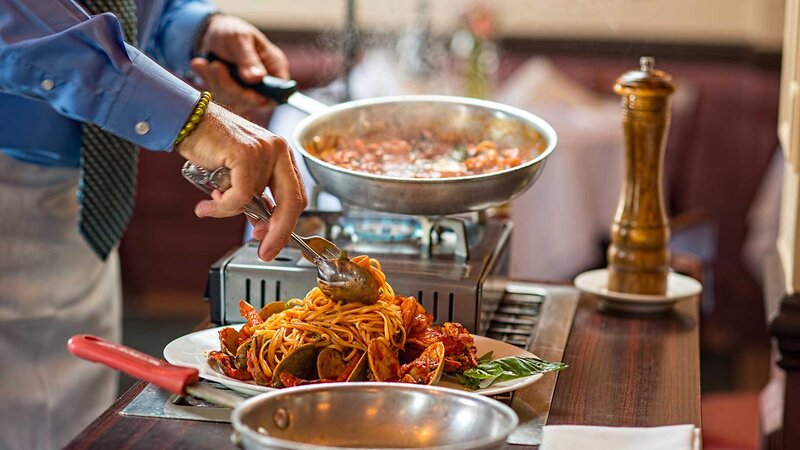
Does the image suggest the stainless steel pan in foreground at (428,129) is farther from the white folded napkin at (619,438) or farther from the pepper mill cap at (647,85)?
the white folded napkin at (619,438)

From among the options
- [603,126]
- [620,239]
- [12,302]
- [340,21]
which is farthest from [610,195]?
[12,302]

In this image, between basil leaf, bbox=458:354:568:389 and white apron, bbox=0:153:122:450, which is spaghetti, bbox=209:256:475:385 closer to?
basil leaf, bbox=458:354:568:389

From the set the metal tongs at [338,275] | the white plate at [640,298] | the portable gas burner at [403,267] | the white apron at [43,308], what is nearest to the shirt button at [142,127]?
the metal tongs at [338,275]

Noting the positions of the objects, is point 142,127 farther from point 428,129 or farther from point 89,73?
point 428,129

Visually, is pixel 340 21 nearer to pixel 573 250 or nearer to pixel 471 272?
pixel 573 250

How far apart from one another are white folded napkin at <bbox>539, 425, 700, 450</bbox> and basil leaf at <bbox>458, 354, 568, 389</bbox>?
0.10 meters

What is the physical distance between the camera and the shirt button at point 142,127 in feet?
4.23

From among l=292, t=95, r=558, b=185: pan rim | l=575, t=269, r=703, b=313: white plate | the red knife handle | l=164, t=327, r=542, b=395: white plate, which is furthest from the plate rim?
the red knife handle

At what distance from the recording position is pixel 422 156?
175 centimetres

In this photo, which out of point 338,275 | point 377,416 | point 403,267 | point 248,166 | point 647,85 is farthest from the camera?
point 647,85

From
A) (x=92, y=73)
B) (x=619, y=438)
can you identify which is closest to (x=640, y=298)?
(x=619, y=438)

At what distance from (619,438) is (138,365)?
1.74 feet

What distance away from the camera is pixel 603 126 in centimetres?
394

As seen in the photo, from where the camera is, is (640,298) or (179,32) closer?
(640,298)
